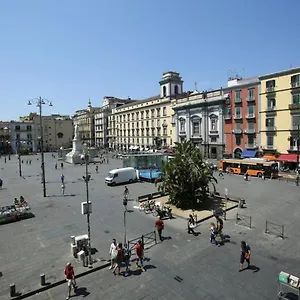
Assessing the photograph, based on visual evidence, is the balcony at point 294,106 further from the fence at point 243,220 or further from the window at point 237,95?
the fence at point 243,220

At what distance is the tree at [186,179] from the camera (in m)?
20.1

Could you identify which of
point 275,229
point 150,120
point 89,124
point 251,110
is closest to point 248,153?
point 251,110

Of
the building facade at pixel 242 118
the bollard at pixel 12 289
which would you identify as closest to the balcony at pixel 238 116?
the building facade at pixel 242 118

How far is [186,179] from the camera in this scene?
2012 centimetres

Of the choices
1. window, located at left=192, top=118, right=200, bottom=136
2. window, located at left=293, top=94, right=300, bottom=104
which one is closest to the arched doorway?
window, located at left=192, top=118, right=200, bottom=136

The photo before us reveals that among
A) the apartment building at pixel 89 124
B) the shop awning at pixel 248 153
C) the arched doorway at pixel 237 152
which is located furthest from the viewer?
the apartment building at pixel 89 124

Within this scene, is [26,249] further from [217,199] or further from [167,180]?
[217,199]

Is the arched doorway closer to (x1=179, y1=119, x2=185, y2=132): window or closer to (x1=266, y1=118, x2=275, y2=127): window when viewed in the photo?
(x1=266, y1=118, x2=275, y2=127): window

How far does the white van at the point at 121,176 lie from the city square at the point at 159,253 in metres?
7.93

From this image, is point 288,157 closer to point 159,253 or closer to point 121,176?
point 121,176

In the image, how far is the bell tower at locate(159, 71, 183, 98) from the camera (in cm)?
6800

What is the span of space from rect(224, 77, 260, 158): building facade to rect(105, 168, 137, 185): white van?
2425 cm

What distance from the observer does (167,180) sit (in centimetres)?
2081

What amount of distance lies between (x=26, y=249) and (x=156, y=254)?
708cm
